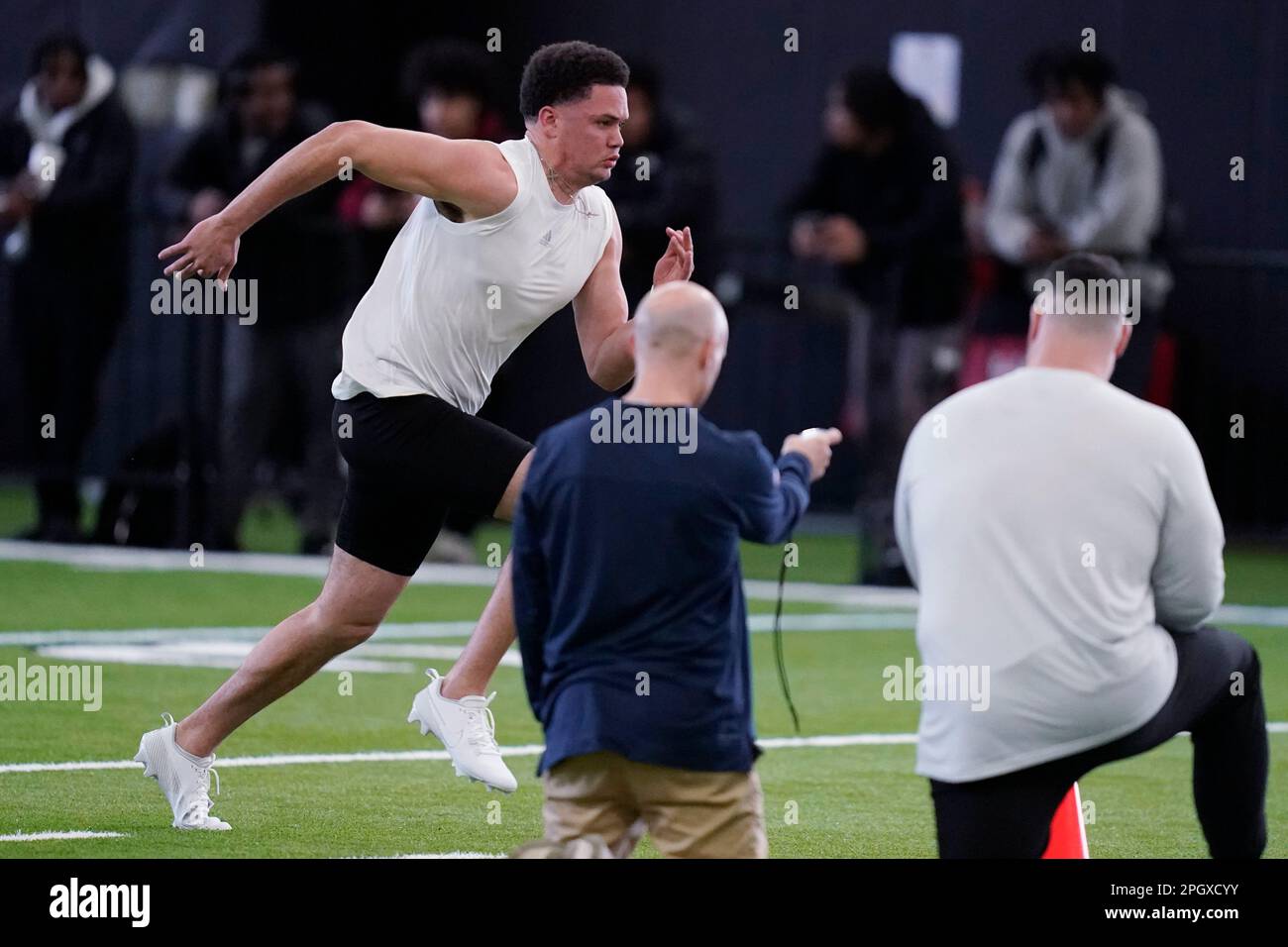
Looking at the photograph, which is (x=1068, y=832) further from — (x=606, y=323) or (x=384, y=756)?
(x=384, y=756)

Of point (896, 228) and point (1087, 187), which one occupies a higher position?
point (1087, 187)

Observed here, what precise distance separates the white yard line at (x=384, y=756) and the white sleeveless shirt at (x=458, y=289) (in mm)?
1530

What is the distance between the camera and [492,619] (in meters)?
7.73

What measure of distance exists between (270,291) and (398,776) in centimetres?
751

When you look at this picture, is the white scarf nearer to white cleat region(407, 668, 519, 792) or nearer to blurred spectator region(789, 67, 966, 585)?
blurred spectator region(789, 67, 966, 585)

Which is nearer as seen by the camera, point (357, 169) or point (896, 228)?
point (357, 169)

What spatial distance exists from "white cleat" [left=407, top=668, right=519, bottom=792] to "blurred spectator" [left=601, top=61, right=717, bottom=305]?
7458 millimetres

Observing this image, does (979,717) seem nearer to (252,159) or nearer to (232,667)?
(232,667)

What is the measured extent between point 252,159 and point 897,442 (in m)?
4.35

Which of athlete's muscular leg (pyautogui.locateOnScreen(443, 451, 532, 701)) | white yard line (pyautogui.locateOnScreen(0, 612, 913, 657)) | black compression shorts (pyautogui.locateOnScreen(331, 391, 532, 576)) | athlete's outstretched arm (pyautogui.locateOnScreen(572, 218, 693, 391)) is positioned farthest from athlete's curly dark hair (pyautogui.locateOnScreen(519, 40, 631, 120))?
white yard line (pyautogui.locateOnScreen(0, 612, 913, 657))

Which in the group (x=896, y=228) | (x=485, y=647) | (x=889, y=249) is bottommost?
(x=485, y=647)

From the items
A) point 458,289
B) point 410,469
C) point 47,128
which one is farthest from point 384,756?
point 47,128

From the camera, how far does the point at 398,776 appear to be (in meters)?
8.41

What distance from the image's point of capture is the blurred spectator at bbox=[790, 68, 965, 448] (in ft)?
49.2
